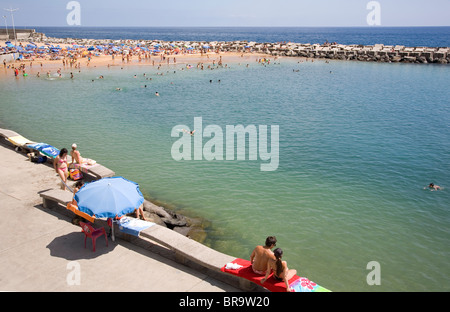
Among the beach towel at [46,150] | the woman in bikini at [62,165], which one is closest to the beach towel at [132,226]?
the woman in bikini at [62,165]

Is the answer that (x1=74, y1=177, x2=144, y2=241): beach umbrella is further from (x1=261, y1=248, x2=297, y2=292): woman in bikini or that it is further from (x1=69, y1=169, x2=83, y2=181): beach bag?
(x1=69, y1=169, x2=83, y2=181): beach bag

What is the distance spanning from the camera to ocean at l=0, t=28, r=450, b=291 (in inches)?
472

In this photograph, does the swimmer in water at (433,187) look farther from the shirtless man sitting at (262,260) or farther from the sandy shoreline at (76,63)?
the sandy shoreline at (76,63)

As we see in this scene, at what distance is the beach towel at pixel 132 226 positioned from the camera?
9270 millimetres

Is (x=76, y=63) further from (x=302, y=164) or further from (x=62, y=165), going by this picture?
(x=62, y=165)

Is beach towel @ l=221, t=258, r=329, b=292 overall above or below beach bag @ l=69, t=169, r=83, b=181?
below

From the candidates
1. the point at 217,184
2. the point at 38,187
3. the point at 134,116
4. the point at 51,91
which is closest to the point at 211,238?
the point at 217,184

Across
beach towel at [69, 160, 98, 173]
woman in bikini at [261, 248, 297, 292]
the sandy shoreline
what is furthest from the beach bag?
the sandy shoreline

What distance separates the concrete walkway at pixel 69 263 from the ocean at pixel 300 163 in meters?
3.74

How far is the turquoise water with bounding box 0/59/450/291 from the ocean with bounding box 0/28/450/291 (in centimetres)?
7

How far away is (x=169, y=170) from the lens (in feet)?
59.5
